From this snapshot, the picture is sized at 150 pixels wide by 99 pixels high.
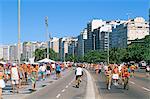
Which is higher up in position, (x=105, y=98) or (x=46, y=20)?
(x=46, y=20)

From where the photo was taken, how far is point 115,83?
3403 cm

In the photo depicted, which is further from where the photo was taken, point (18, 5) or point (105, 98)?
point (18, 5)

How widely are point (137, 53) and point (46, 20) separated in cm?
7233

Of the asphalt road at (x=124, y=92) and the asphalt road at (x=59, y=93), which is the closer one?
the asphalt road at (x=59, y=93)

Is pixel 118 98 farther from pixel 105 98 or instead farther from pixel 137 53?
pixel 137 53

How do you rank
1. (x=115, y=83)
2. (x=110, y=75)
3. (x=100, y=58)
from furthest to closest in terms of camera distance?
(x=100, y=58) → (x=115, y=83) → (x=110, y=75)

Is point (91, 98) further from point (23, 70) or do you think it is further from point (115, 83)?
point (23, 70)

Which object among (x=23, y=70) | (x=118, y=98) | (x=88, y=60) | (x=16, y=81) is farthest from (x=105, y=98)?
(x=88, y=60)

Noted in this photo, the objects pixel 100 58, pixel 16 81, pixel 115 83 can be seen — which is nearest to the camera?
pixel 16 81

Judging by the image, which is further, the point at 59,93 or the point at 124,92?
the point at 124,92

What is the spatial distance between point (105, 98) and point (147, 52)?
9603cm

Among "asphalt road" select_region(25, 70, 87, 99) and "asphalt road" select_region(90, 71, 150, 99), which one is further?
"asphalt road" select_region(90, 71, 150, 99)

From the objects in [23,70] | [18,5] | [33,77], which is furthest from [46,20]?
[33,77]

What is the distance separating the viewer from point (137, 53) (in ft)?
427
